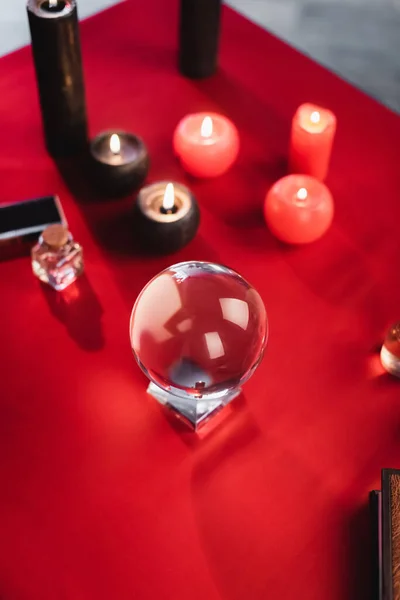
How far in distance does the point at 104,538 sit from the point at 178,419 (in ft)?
0.49

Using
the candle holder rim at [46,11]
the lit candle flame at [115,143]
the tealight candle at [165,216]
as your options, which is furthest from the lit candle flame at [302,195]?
the candle holder rim at [46,11]

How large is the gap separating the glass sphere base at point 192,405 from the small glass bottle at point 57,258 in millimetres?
184

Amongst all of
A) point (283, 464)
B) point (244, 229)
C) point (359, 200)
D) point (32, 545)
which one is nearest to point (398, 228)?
point (359, 200)

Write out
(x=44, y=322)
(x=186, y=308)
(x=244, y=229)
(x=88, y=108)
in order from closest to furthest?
(x=186, y=308)
(x=44, y=322)
(x=244, y=229)
(x=88, y=108)

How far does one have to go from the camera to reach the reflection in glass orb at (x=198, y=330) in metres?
0.64

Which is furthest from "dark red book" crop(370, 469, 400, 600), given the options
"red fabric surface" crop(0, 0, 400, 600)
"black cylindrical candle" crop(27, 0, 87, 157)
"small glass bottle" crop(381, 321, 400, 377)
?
"black cylindrical candle" crop(27, 0, 87, 157)

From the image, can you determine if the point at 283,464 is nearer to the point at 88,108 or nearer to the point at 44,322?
the point at 44,322

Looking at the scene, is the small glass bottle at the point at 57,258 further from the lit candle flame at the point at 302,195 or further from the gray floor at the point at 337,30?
the gray floor at the point at 337,30

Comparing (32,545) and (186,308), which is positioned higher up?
(186,308)

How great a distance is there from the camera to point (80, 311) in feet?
2.69

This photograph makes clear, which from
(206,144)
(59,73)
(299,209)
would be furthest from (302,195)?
(59,73)

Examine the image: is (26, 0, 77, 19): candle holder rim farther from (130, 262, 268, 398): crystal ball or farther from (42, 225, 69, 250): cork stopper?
(130, 262, 268, 398): crystal ball

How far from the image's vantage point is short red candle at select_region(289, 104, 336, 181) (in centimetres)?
91

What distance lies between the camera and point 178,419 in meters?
0.74
